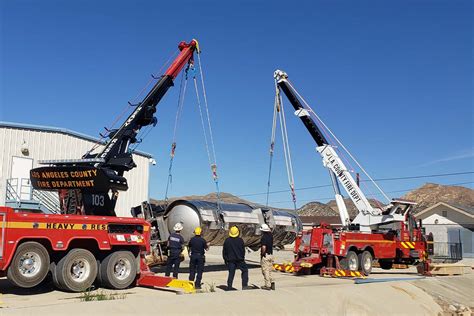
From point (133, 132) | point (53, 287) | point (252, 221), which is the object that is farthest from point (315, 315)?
point (133, 132)

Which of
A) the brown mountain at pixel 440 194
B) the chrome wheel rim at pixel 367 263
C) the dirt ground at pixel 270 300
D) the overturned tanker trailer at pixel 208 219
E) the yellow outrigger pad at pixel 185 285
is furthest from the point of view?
the brown mountain at pixel 440 194

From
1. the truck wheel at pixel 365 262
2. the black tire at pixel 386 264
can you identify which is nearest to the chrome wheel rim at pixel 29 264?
the truck wheel at pixel 365 262

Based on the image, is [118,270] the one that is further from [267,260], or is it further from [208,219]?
[208,219]

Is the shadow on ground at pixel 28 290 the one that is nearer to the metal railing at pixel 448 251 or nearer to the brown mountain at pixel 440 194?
the metal railing at pixel 448 251

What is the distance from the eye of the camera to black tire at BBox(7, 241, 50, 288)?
1126 cm

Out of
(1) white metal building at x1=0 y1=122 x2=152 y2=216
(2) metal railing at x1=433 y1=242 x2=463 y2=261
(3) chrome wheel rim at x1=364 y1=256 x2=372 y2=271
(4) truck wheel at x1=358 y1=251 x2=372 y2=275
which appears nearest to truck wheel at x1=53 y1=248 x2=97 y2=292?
(4) truck wheel at x1=358 y1=251 x2=372 y2=275

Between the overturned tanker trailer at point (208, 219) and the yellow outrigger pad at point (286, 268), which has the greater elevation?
the overturned tanker trailer at point (208, 219)

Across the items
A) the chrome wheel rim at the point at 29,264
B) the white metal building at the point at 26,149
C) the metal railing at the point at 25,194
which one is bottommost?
the chrome wheel rim at the point at 29,264

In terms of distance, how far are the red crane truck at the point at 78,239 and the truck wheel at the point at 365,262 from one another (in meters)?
9.39

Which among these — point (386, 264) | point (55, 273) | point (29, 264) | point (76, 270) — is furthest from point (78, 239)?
point (386, 264)

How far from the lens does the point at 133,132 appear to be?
2044cm

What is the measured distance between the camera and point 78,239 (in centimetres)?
1273

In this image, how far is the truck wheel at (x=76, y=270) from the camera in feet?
39.8

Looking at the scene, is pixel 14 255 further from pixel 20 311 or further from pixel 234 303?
pixel 234 303
